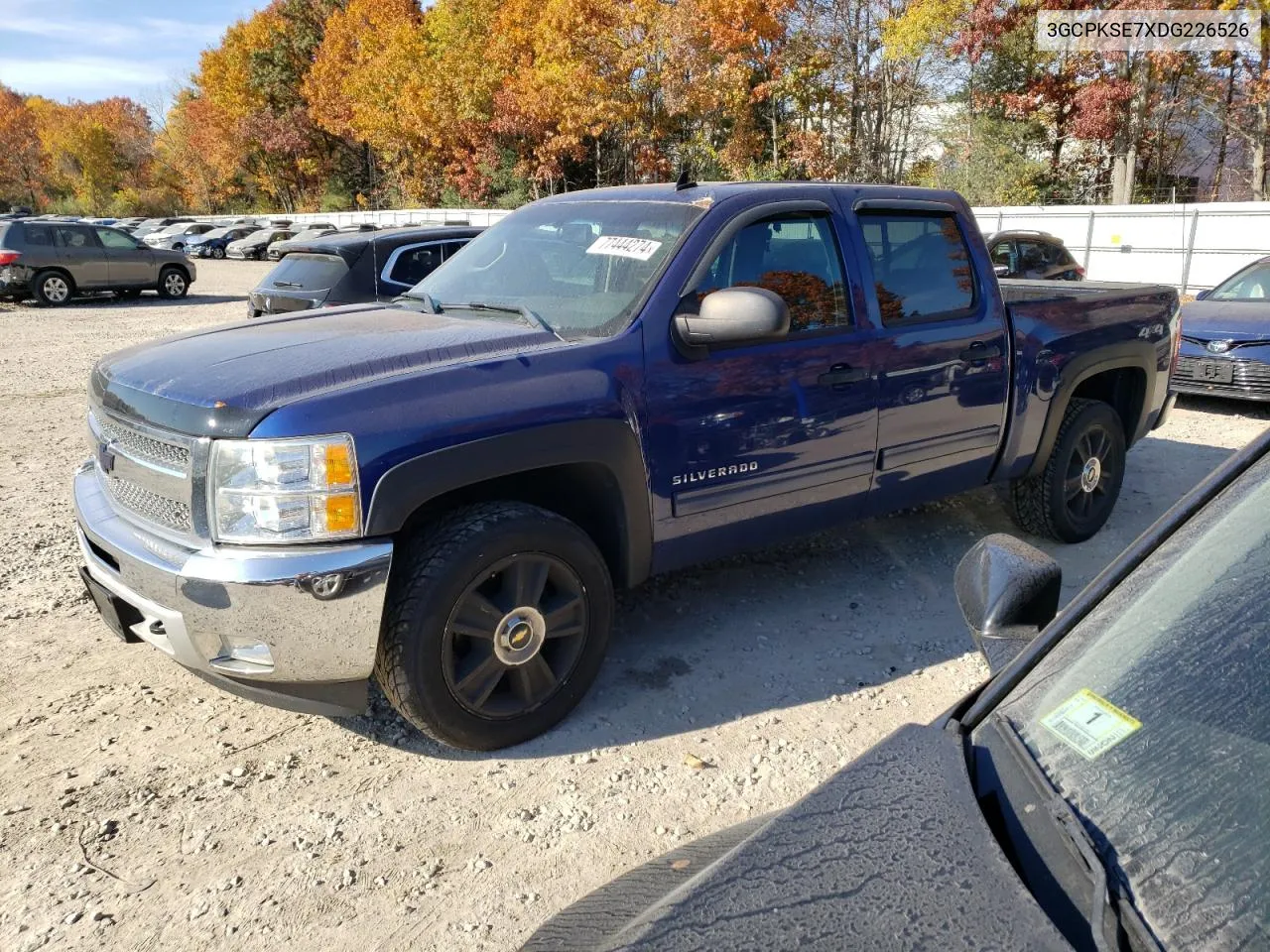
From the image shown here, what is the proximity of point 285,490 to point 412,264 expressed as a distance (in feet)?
21.9

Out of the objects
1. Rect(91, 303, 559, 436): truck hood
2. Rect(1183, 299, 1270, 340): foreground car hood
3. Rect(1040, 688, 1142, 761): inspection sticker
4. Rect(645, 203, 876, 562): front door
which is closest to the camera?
Rect(1040, 688, 1142, 761): inspection sticker

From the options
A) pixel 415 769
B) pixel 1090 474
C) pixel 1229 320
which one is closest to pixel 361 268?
pixel 1090 474

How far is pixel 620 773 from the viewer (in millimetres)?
3277

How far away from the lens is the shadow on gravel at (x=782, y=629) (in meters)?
3.63

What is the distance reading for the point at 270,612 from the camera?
2869 mm

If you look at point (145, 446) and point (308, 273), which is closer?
point (145, 446)

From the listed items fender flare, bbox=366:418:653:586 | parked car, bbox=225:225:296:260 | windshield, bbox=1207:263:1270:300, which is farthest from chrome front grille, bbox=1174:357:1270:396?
parked car, bbox=225:225:296:260

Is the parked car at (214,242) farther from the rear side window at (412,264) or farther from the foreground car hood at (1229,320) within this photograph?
the foreground car hood at (1229,320)

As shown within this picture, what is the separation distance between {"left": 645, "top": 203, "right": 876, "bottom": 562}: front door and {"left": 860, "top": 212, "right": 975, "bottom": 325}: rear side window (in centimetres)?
29

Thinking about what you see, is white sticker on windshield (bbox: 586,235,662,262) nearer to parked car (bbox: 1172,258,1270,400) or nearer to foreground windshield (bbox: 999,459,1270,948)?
foreground windshield (bbox: 999,459,1270,948)

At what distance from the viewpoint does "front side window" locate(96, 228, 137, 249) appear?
19734mm

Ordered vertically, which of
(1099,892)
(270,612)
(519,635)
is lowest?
(519,635)

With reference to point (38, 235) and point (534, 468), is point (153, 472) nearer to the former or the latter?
point (534, 468)

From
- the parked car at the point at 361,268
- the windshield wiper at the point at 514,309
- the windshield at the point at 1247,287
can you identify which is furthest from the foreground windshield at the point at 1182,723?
the windshield at the point at 1247,287
